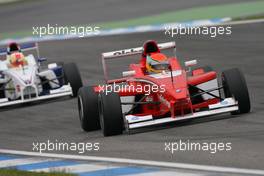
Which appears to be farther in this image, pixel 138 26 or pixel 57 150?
pixel 138 26

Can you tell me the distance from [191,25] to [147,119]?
14248 millimetres

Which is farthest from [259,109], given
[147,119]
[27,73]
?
[27,73]

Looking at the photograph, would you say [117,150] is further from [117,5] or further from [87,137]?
[117,5]

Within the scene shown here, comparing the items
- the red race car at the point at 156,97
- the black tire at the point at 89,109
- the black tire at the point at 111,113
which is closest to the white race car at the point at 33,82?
the red race car at the point at 156,97

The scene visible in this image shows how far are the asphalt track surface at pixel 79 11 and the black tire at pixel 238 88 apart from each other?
18128mm

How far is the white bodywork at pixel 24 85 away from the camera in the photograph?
17016 millimetres

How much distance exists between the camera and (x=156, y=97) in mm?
13148

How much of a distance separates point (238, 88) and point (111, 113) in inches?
74.6

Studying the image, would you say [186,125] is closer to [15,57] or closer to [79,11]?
[15,57]

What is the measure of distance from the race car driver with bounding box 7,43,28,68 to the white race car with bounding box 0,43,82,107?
0.26ft

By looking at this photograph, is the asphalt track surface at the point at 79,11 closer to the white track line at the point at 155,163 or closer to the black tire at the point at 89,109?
the black tire at the point at 89,109

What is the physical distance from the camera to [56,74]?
59.8ft

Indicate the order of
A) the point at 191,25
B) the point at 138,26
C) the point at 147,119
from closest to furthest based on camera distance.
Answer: the point at 147,119 → the point at 191,25 → the point at 138,26

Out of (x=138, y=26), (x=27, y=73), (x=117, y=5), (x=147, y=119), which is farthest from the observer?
(x=117, y=5)
